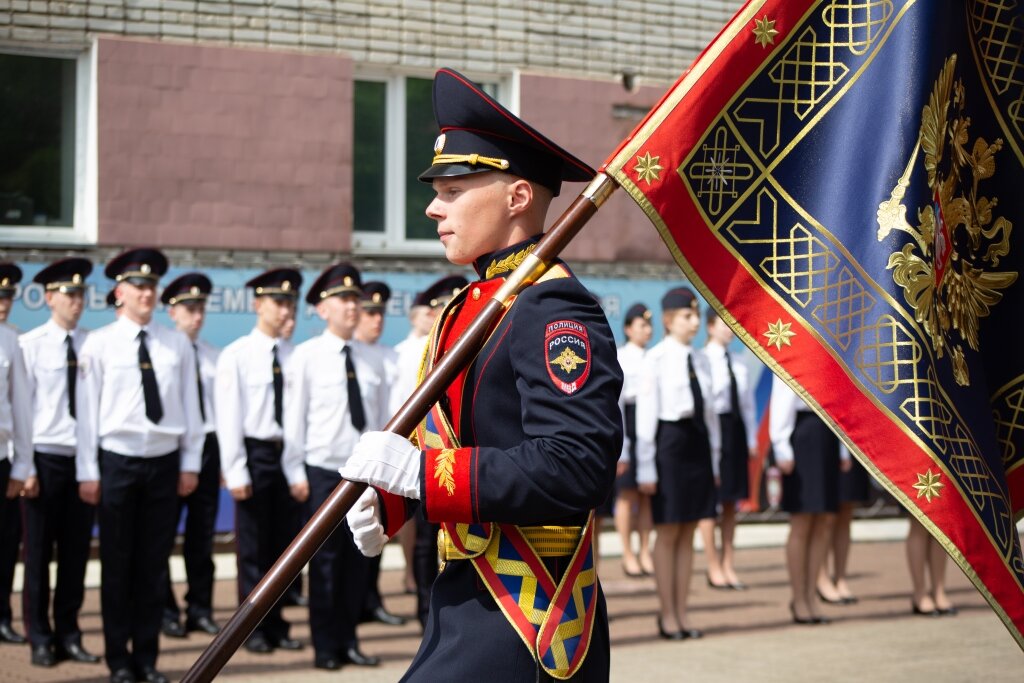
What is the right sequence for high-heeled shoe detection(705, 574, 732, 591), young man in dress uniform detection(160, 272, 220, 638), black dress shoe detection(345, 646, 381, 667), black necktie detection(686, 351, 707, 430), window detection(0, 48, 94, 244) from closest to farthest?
black dress shoe detection(345, 646, 381, 667)
young man in dress uniform detection(160, 272, 220, 638)
black necktie detection(686, 351, 707, 430)
high-heeled shoe detection(705, 574, 732, 591)
window detection(0, 48, 94, 244)

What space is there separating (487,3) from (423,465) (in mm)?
12176

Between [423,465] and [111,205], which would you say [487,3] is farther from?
[423,465]

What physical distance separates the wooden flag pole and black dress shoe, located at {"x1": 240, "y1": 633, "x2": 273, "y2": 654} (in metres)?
5.84

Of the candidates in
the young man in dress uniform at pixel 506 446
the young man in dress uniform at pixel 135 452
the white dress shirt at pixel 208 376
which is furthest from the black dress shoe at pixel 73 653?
the young man in dress uniform at pixel 506 446

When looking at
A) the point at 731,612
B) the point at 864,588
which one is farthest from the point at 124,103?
the point at 864,588

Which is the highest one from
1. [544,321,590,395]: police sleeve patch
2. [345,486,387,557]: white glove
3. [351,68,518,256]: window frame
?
[351,68,518,256]: window frame

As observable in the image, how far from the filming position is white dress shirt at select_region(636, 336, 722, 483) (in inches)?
397

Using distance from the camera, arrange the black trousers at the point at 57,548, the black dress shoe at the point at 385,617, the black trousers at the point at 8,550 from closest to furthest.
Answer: the black trousers at the point at 57,548 < the black trousers at the point at 8,550 < the black dress shoe at the point at 385,617

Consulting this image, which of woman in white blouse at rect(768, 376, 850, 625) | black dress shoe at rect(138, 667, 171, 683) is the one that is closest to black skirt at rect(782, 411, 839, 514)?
woman in white blouse at rect(768, 376, 850, 625)

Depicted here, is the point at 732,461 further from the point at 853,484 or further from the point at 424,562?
the point at 424,562

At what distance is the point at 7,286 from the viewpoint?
9.02 m

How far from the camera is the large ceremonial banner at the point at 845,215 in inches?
144

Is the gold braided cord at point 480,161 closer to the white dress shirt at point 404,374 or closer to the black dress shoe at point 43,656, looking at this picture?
the black dress shoe at point 43,656

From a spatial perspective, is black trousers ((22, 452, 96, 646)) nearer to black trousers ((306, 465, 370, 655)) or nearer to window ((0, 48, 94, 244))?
black trousers ((306, 465, 370, 655))
